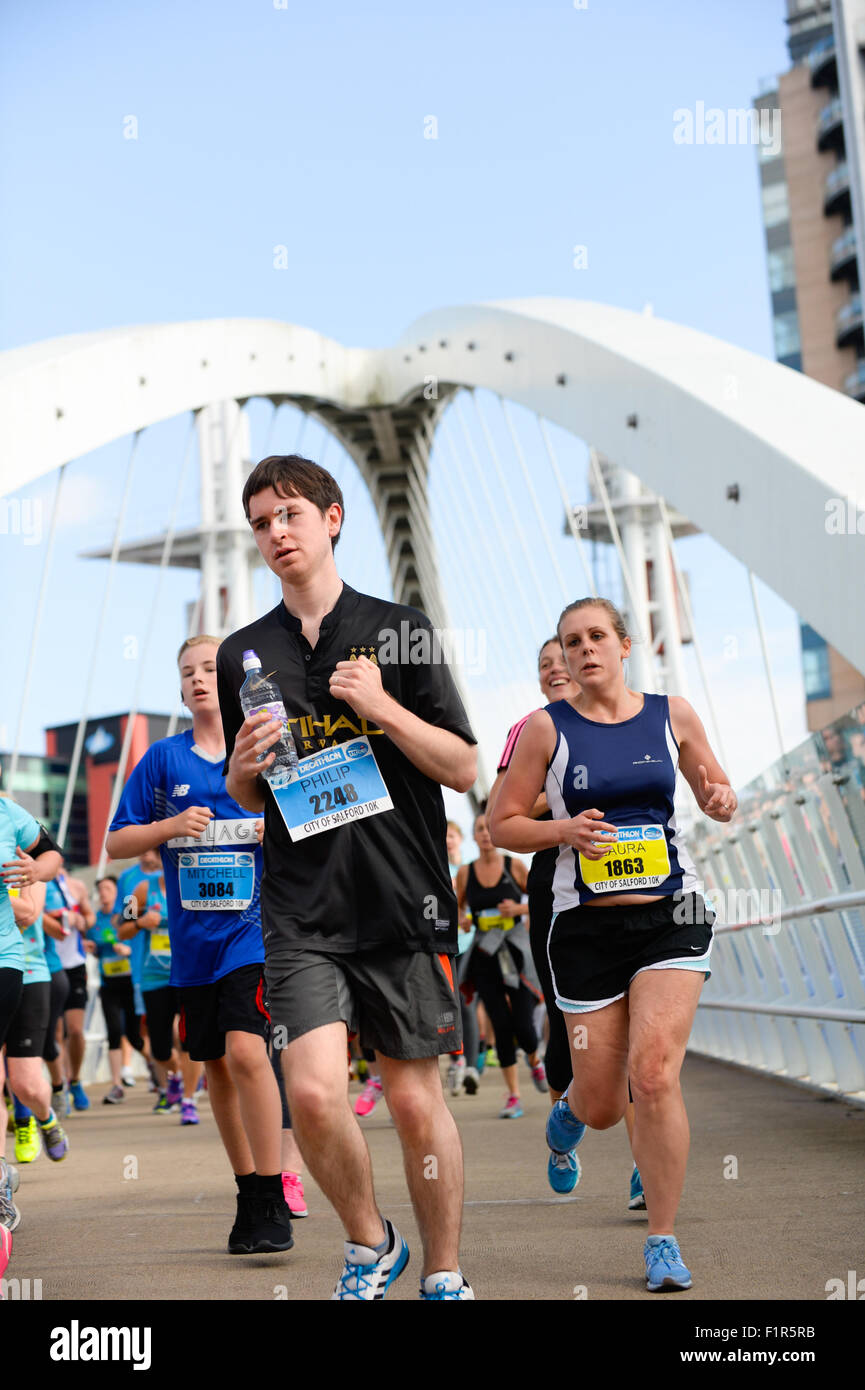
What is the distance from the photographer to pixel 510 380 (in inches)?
781

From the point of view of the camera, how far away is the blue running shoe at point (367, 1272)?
372 centimetres

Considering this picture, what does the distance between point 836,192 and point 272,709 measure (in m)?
65.6

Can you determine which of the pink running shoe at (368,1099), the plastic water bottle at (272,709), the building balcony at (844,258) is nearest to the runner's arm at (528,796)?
the plastic water bottle at (272,709)

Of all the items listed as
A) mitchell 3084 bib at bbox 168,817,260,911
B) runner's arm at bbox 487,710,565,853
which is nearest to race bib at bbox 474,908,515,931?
mitchell 3084 bib at bbox 168,817,260,911

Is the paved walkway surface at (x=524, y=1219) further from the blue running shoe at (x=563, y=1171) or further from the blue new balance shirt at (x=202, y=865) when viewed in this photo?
the blue new balance shirt at (x=202, y=865)

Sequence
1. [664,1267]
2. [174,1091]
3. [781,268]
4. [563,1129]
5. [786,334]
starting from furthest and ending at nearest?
[781,268] < [786,334] < [174,1091] < [563,1129] < [664,1267]

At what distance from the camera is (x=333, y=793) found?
398cm

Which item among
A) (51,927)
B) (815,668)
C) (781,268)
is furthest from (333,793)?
(781,268)

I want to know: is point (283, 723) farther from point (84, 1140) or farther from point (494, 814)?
point (84, 1140)

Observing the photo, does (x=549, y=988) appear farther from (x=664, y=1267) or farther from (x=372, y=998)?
(x=372, y=998)

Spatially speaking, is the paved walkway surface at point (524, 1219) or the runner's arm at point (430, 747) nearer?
the runner's arm at point (430, 747)

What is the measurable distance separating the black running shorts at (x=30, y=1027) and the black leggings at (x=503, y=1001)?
3.21 m
